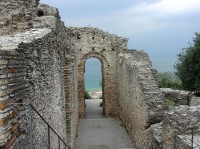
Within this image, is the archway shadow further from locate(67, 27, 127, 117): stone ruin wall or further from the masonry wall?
the masonry wall

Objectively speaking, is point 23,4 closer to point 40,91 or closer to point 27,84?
point 40,91

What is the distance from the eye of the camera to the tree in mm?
20984

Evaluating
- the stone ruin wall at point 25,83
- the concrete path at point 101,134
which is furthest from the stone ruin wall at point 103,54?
the stone ruin wall at point 25,83

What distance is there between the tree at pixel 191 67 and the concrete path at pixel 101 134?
584 cm

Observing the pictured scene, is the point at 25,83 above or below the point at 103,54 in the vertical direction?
below

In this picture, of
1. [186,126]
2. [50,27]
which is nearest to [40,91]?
[50,27]

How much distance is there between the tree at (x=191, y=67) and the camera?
21.0 metres

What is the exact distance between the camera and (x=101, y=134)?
16.3 metres

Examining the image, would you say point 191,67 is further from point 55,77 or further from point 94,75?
point 94,75

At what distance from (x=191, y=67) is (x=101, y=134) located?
867 cm

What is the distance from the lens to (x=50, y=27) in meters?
8.66

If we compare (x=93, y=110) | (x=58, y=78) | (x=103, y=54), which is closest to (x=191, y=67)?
(x=103, y=54)

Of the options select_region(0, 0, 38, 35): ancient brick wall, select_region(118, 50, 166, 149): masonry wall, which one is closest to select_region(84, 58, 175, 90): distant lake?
select_region(118, 50, 166, 149): masonry wall

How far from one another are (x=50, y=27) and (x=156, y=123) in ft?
19.6
